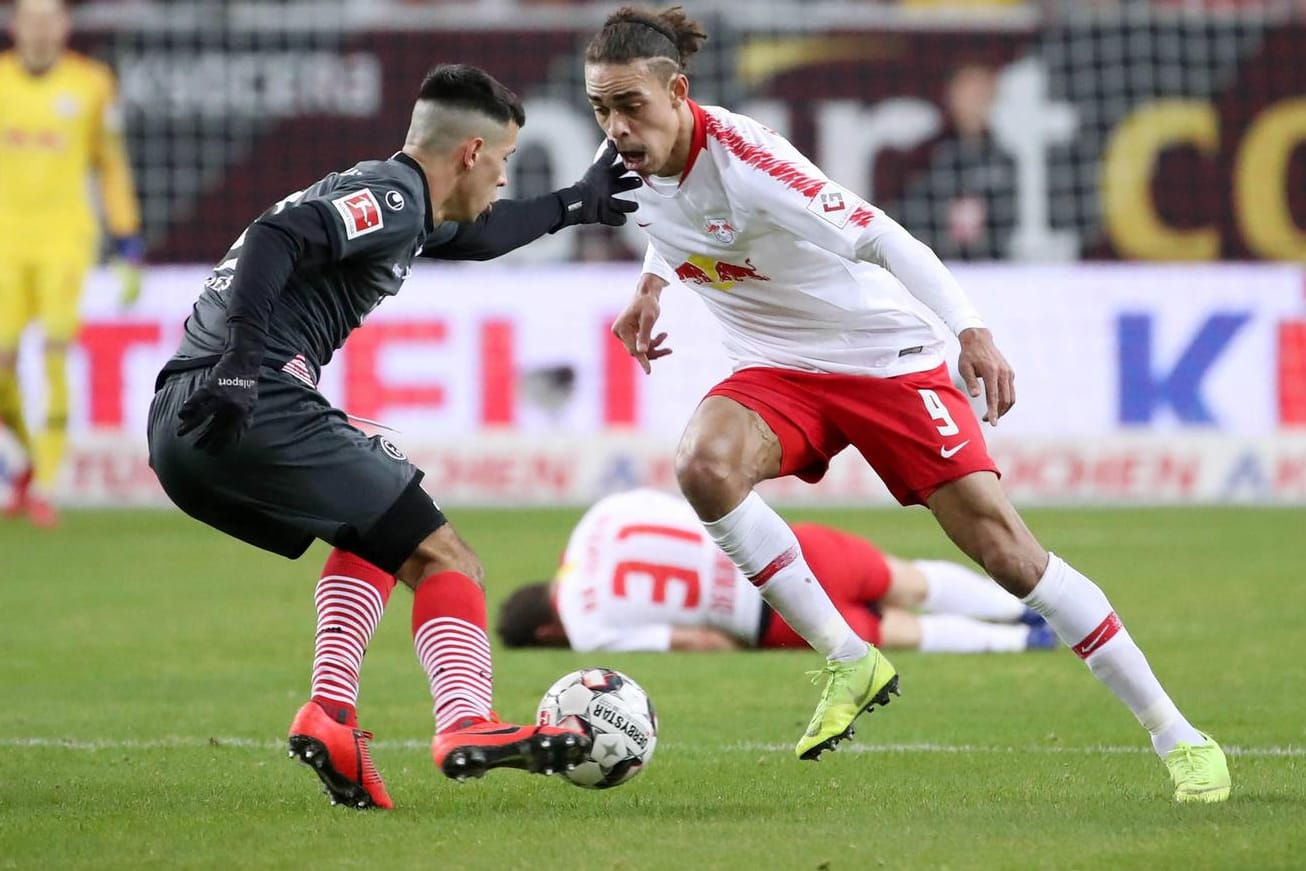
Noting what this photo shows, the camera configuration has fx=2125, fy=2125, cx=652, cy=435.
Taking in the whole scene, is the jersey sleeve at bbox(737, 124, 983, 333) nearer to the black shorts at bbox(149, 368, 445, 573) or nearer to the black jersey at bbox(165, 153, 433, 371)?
the black jersey at bbox(165, 153, 433, 371)

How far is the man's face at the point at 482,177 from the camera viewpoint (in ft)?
17.6

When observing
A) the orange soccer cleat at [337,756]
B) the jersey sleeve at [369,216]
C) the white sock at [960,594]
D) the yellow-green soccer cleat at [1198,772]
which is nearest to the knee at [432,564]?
the orange soccer cleat at [337,756]

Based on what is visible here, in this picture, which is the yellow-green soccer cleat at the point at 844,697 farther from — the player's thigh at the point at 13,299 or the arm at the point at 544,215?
the player's thigh at the point at 13,299

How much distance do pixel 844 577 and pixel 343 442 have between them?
3361mm

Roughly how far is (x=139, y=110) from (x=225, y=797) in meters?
14.2

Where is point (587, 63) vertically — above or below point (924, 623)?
above

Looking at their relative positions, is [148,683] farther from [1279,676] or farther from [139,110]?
[139,110]

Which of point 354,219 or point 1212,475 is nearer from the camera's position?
point 354,219

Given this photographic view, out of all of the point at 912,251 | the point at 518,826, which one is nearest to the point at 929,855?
the point at 518,826

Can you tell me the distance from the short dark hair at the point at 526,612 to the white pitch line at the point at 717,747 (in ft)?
6.46

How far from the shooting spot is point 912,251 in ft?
17.9

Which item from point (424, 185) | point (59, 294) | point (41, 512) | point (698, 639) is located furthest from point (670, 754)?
point (59, 294)

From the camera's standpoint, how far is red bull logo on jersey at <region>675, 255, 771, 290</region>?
5.98 metres

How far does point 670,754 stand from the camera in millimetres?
6168
